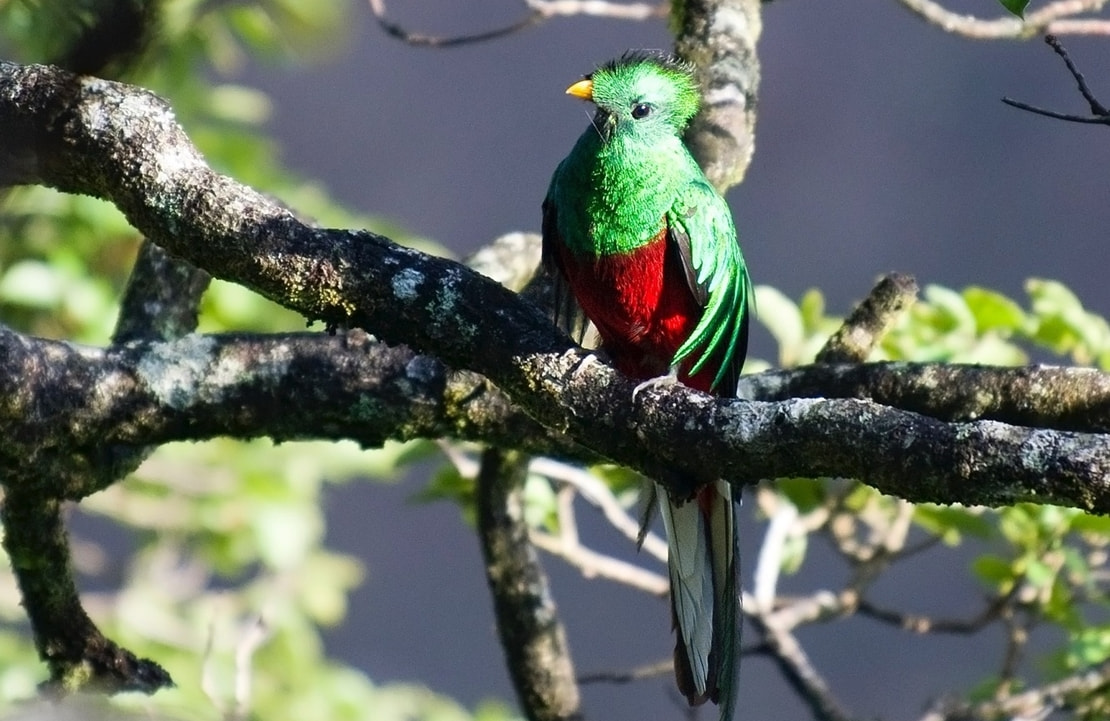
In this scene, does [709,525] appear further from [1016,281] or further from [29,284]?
[1016,281]

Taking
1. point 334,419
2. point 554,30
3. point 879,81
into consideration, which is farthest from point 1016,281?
point 334,419

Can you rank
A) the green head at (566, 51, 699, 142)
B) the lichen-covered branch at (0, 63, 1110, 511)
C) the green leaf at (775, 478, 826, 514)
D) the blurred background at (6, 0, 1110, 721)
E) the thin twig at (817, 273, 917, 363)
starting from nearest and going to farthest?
the lichen-covered branch at (0, 63, 1110, 511)
the thin twig at (817, 273, 917, 363)
the green head at (566, 51, 699, 142)
the green leaf at (775, 478, 826, 514)
the blurred background at (6, 0, 1110, 721)

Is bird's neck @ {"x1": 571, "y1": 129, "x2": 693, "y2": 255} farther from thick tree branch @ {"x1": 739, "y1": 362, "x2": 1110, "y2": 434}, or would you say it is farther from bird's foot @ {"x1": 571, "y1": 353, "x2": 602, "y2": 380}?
bird's foot @ {"x1": 571, "y1": 353, "x2": 602, "y2": 380}

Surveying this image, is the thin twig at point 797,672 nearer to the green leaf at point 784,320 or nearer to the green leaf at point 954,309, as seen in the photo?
the green leaf at point 784,320

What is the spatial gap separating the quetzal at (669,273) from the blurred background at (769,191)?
16.0ft

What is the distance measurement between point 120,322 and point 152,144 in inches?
32.0

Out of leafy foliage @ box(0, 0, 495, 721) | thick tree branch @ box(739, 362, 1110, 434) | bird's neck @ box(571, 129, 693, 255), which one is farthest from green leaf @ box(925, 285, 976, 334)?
leafy foliage @ box(0, 0, 495, 721)

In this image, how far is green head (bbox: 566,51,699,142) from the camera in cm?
321

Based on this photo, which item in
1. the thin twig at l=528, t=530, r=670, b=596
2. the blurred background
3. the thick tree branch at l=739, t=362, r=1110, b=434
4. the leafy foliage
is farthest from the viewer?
the blurred background

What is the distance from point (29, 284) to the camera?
424cm

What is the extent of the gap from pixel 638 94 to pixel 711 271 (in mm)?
470

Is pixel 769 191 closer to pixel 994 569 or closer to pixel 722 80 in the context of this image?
pixel 722 80

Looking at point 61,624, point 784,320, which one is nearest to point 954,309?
point 784,320

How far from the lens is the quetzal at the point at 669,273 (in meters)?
3.09
